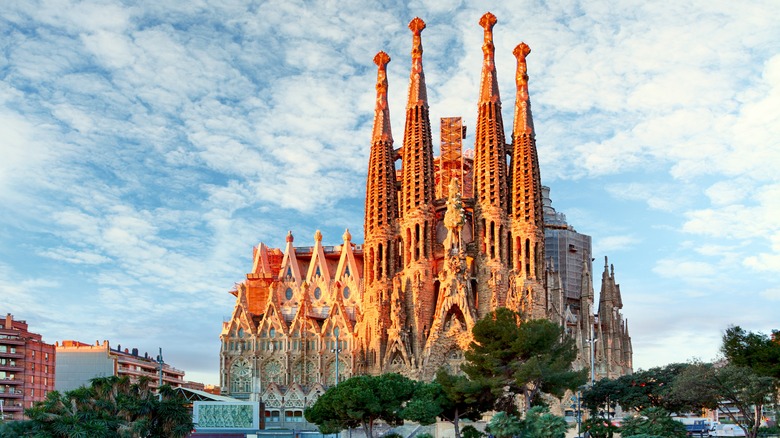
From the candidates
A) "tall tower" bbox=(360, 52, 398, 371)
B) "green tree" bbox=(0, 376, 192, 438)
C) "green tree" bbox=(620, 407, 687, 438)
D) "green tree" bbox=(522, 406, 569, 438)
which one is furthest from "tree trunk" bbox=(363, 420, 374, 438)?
Answer: "tall tower" bbox=(360, 52, 398, 371)

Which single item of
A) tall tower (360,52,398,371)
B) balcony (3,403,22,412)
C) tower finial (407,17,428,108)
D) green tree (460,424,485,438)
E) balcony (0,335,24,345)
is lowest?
green tree (460,424,485,438)

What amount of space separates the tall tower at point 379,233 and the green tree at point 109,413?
29.8m

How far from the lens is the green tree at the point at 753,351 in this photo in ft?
142

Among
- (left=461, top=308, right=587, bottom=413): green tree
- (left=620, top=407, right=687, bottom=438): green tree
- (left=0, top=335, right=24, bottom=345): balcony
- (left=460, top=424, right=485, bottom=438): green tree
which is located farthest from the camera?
(left=0, top=335, right=24, bottom=345): balcony

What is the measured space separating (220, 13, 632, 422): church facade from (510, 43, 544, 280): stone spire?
0.09m

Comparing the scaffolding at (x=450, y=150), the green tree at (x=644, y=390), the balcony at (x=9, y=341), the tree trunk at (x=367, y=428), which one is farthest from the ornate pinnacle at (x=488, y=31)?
the balcony at (x=9, y=341)

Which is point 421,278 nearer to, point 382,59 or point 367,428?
point 382,59

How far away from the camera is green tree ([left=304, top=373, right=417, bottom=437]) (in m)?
41.2

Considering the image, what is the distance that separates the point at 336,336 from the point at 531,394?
2834 cm

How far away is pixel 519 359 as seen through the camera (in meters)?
43.9

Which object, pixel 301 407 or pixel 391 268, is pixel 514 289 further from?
pixel 301 407

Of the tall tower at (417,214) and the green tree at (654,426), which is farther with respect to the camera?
the tall tower at (417,214)

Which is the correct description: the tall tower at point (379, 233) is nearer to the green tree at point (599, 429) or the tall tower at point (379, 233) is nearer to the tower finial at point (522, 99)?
the tower finial at point (522, 99)

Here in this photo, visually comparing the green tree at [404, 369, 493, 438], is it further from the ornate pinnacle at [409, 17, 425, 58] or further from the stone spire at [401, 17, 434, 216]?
the ornate pinnacle at [409, 17, 425, 58]
